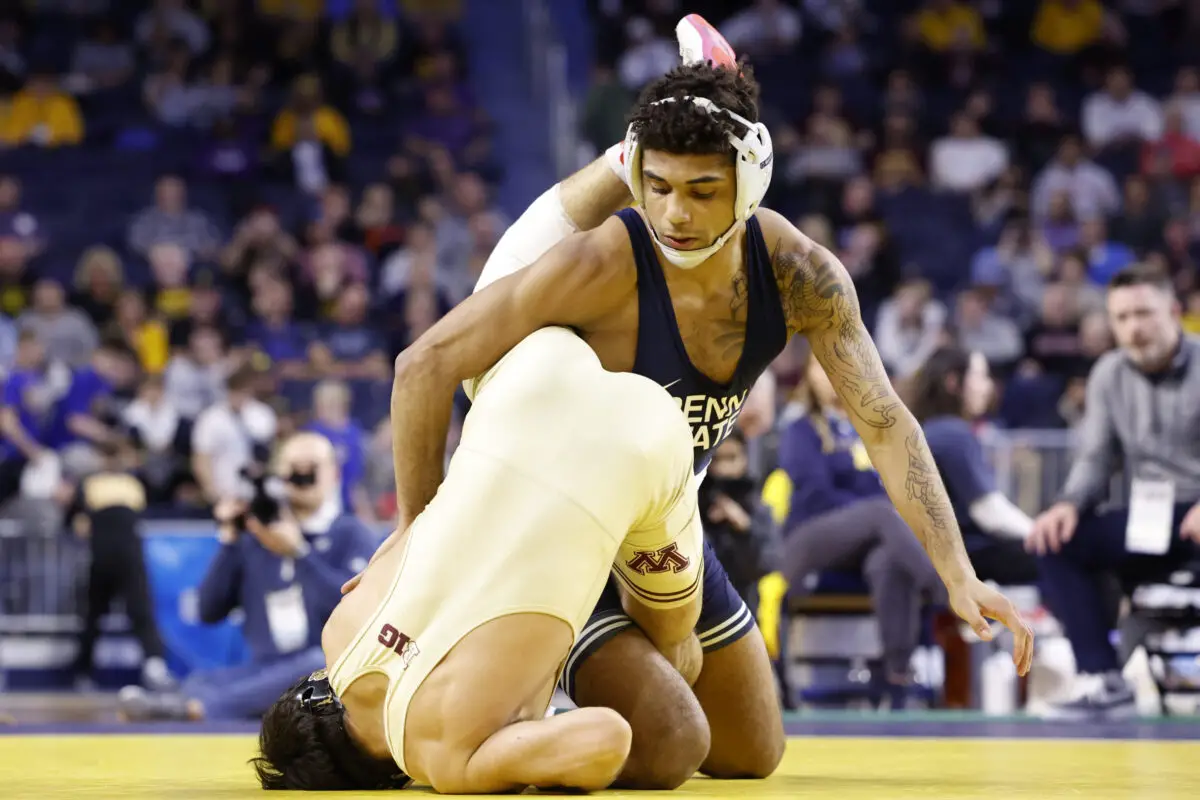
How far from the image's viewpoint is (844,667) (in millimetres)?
6688

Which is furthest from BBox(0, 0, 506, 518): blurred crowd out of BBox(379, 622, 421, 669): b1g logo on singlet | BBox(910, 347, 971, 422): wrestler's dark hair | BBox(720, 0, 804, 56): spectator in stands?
BBox(379, 622, 421, 669): b1g logo on singlet

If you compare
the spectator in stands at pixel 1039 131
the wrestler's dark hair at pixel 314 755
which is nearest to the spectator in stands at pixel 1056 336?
the spectator in stands at pixel 1039 131

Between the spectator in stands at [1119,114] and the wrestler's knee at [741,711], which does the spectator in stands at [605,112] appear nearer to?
the spectator in stands at [1119,114]

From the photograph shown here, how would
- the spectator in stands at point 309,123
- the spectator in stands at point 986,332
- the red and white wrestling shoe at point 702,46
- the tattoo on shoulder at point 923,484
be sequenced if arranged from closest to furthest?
the tattoo on shoulder at point 923,484
the red and white wrestling shoe at point 702,46
the spectator in stands at point 986,332
the spectator in stands at point 309,123

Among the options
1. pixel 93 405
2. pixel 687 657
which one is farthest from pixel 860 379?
pixel 93 405

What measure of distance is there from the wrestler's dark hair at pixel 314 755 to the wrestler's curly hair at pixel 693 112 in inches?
48.3

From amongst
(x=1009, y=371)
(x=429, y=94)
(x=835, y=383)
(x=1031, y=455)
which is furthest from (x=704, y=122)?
(x=429, y=94)

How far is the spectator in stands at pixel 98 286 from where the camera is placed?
1010 centimetres

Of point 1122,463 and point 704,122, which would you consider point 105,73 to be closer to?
point 1122,463

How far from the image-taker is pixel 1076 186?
35.3 ft

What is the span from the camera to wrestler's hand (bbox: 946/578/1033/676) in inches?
129

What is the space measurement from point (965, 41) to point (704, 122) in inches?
362

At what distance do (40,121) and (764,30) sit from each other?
4.88m

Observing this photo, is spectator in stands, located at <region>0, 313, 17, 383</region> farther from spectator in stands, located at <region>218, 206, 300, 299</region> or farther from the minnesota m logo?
the minnesota m logo
